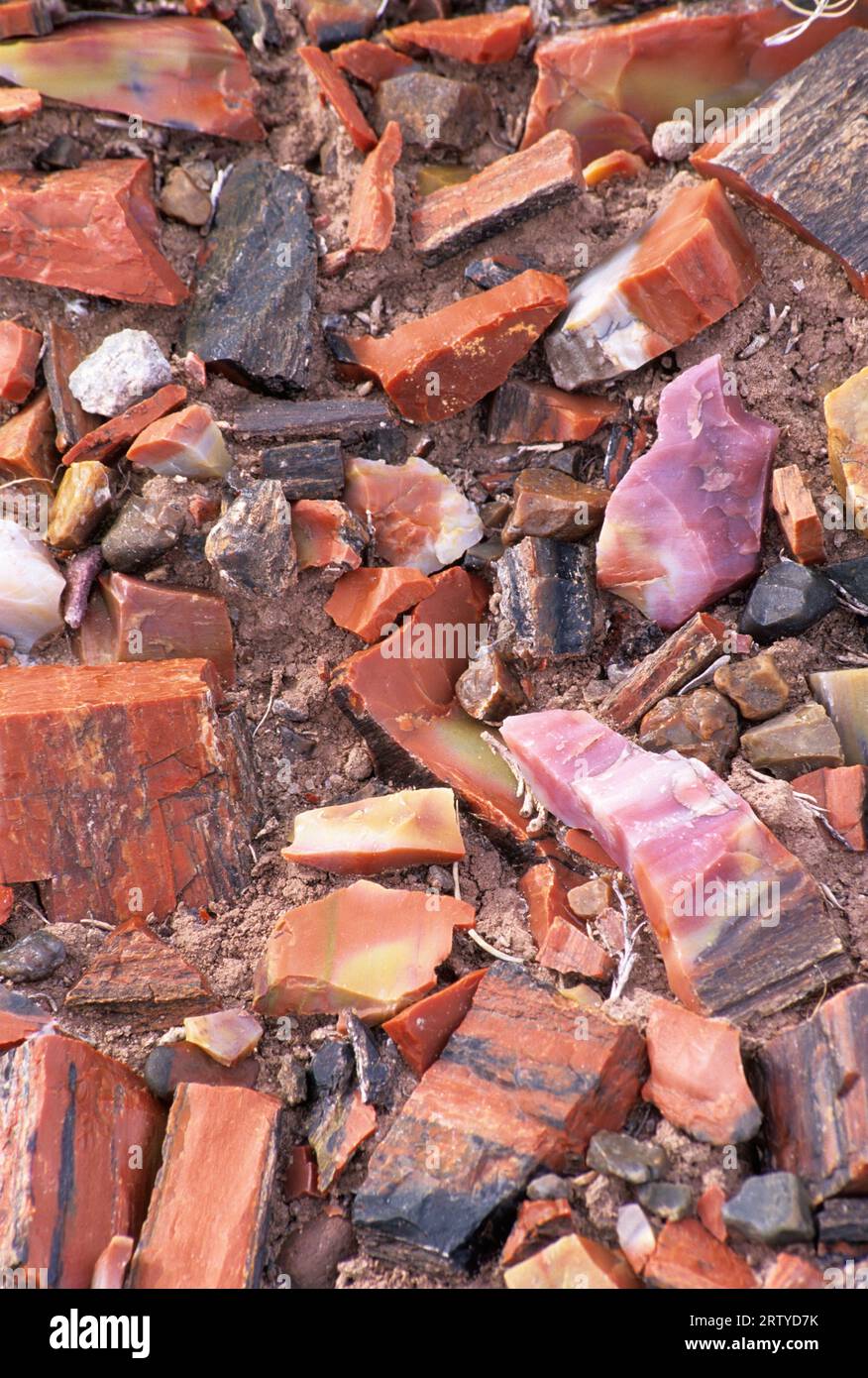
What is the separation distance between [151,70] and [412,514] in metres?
1.66

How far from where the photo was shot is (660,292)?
2.96 m

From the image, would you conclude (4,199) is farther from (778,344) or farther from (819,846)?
(819,846)

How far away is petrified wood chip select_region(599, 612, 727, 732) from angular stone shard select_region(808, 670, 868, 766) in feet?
0.98

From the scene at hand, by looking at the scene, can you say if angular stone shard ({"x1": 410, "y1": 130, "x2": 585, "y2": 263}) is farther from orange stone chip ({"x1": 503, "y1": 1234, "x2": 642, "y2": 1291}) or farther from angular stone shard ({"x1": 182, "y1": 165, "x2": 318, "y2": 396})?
orange stone chip ({"x1": 503, "y1": 1234, "x2": 642, "y2": 1291})

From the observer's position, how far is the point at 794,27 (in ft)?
10.4

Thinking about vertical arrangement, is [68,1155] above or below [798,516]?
below

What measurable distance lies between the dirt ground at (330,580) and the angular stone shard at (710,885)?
0.09 meters

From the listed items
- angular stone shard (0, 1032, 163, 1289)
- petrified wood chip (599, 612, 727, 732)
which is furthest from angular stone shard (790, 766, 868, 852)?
angular stone shard (0, 1032, 163, 1289)

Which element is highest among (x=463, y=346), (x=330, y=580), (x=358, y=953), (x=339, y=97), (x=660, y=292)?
(x=339, y=97)

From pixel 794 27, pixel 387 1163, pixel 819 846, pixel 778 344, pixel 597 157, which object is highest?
pixel 794 27

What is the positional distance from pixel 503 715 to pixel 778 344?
1.29 m

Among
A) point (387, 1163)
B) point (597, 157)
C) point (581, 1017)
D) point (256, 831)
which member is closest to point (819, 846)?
point (581, 1017)

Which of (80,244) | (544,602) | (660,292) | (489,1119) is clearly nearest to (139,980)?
(489,1119)

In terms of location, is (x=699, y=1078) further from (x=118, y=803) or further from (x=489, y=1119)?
(x=118, y=803)
